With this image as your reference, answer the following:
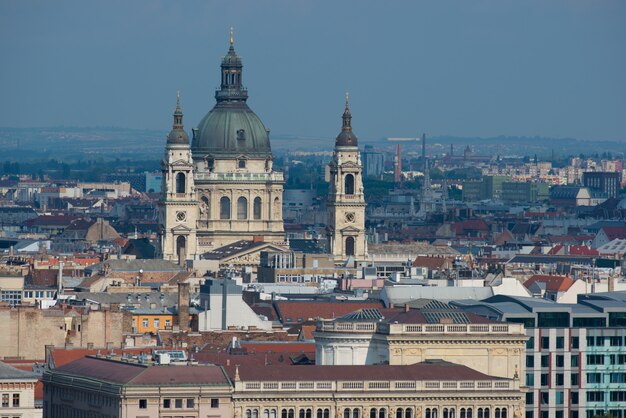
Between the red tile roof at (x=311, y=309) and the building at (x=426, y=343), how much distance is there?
1982 cm

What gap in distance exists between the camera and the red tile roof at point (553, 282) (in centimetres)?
11112

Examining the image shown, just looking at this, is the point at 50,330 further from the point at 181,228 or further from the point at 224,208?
the point at 224,208

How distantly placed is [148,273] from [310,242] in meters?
28.4

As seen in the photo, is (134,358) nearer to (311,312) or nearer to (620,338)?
(620,338)

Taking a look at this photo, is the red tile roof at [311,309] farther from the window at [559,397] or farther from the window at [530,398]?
the window at [530,398]

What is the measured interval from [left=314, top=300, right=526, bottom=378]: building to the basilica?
223 feet

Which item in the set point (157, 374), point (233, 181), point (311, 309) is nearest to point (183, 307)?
point (311, 309)

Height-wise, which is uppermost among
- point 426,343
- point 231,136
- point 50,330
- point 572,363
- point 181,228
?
point 231,136

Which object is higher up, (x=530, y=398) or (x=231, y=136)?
(x=231, y=136)

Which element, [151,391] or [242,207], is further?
[242,207]

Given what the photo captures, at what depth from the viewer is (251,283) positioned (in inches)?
4998

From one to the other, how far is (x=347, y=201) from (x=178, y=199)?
26.5 ft

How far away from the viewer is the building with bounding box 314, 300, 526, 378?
7894 cm

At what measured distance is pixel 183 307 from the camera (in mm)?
99875
